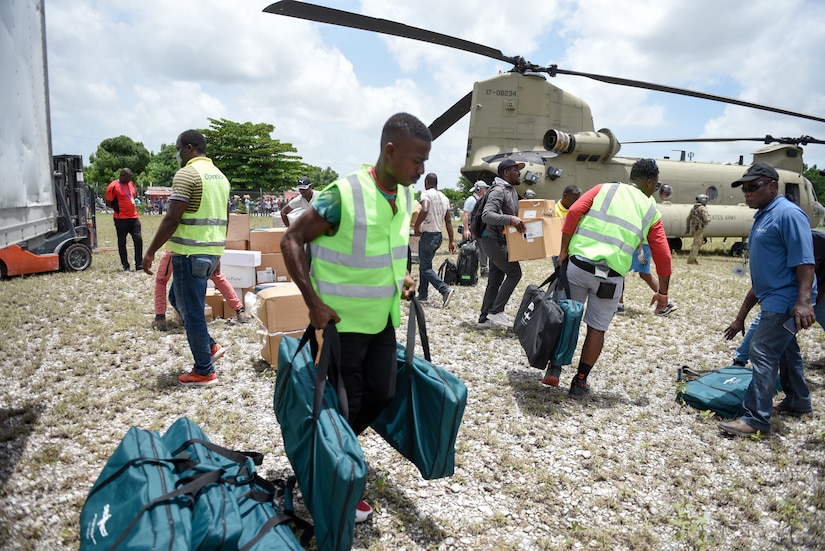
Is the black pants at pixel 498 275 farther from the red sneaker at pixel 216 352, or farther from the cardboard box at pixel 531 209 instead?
the red sneaker at pixel 216 352

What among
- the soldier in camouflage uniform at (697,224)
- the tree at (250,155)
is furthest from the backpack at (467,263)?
the tree at (250,155)

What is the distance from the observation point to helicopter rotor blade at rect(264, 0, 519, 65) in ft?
22.1

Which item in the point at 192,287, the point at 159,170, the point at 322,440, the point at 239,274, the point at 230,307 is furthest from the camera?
the point at 159,170

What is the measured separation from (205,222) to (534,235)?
3.89 m

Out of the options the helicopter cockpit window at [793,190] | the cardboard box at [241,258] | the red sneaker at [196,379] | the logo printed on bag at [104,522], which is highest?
the helicopter cockpit window at [793,190]

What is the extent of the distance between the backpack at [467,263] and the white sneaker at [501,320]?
2.51 m

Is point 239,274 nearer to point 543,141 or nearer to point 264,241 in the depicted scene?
point 264,241

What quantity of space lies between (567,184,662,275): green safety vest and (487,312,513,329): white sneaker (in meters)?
2.44

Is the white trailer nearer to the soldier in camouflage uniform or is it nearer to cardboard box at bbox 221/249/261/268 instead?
cardboard box at bbox 221/249/261/268

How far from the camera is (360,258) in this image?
7.17ft

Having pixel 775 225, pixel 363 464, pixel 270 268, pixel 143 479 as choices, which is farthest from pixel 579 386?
pixel 270 268

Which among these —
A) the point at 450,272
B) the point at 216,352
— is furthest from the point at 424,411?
the point at 450,272

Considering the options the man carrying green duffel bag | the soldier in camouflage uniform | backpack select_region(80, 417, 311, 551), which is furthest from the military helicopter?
backpack select_region(80, 417, 311, 551)

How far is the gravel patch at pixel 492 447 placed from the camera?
8.45ft
